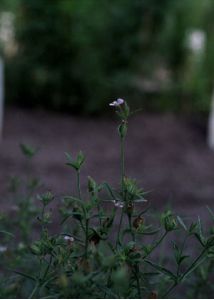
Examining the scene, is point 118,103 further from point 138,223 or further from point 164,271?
point 164,271

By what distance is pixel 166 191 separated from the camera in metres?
4.62

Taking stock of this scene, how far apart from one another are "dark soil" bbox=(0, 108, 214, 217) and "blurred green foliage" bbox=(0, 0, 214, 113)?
27cm

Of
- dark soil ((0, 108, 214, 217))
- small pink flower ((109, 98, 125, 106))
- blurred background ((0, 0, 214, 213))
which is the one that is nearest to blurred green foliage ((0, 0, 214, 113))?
blurred background ((0, 0, 214, 213))

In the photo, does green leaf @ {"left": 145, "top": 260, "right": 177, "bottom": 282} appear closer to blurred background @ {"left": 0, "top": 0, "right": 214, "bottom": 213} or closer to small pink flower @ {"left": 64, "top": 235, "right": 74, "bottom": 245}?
small pink flower @ {"left": 64, "top": 235, "right": 74, "bottom": 245}

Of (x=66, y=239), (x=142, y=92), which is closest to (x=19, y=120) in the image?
(x=142, y=92)

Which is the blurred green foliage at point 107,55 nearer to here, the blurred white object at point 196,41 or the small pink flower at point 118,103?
the blurred white object at point 196,41

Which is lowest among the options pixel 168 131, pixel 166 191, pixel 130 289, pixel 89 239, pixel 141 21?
pixel 130 289

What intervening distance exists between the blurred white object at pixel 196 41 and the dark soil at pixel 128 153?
74cm

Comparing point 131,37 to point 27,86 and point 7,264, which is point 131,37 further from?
point 7,264

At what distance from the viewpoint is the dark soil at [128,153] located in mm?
4645

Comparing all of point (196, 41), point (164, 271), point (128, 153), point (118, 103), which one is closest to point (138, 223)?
point (164, 271)

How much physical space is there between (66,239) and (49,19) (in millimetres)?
5439

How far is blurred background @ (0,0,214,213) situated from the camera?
20.4 feet

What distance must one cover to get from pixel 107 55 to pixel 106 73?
18 cm
